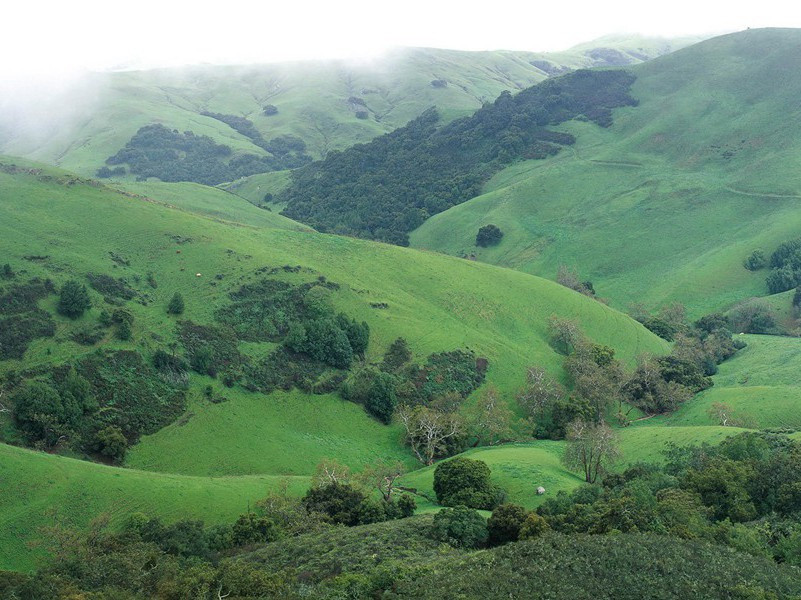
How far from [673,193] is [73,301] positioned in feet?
460

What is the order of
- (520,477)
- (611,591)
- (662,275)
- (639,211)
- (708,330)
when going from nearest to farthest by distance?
1. (611,591)
2. (520,477)
3. (708,330)
4. (662,275)
5. (639,211)

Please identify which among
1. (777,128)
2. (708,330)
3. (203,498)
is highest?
(777,128)

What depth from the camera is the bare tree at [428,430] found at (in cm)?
6059

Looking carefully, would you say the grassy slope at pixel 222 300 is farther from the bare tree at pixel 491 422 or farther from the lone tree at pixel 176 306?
the bare tree at pixel 491 422

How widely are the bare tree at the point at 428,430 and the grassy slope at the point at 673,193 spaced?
77.4m

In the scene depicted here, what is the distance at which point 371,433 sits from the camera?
64062 millimetres

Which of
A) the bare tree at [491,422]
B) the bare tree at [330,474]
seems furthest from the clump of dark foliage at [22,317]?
the bare tree at [491,422]

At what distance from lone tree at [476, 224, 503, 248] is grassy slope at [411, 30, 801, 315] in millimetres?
1877

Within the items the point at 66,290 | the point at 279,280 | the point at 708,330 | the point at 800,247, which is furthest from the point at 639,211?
the point at 66,290

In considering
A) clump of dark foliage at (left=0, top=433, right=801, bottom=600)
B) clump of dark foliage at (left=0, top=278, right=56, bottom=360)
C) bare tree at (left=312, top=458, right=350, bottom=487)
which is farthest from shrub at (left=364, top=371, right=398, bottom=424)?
clump of dark foliage at (left=0, top=278, right=56, bottom=360)

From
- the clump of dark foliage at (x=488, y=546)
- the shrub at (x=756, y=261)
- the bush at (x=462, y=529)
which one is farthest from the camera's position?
the shrub at (x=756, y=261)

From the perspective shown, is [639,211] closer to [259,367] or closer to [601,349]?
[601,349]

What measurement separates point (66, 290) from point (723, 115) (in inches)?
6890

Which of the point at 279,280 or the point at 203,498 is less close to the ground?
the point at 279,280
